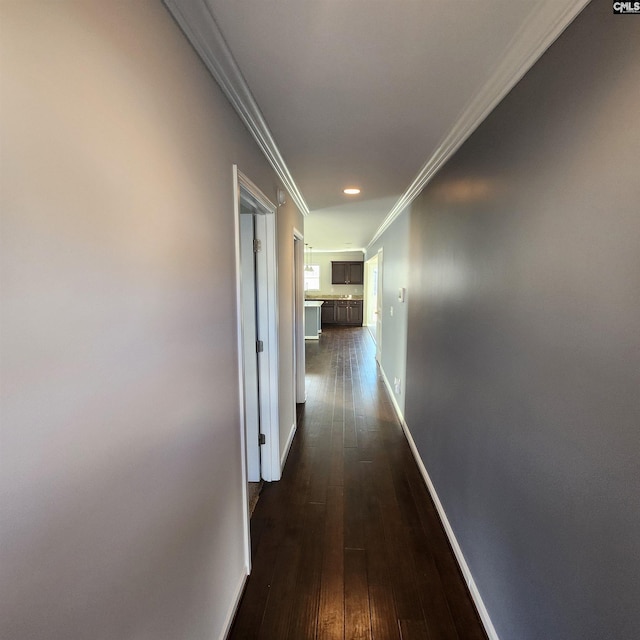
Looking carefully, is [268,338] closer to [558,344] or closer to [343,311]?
[558,344]

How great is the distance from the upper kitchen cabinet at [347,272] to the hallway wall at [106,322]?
9314 millimetres

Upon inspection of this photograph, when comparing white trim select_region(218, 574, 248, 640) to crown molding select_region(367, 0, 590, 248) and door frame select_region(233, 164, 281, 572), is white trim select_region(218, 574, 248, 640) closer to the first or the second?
door frame select_region(233, 164, 281, 572)

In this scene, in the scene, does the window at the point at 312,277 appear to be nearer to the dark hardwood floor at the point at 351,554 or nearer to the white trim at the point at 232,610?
the dark hardwood floor at the point at 351,554

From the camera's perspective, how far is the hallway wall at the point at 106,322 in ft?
1.75

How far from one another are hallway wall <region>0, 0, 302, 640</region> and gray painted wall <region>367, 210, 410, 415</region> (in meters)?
2.63

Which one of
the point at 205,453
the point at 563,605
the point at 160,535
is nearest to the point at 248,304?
the point at 205,453

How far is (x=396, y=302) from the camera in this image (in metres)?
4.22

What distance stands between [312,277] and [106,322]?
33.2ft

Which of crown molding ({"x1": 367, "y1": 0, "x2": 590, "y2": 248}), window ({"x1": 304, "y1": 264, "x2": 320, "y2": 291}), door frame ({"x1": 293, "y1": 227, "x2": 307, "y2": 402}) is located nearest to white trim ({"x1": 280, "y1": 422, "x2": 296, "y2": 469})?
door frame ({"x1": 293, "y1": 227, "x2": 307, "y2": 402})

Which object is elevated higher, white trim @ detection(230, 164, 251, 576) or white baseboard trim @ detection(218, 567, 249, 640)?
white trim @ detection(230, 164, 251, 576)

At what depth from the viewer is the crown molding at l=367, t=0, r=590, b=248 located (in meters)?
0.95

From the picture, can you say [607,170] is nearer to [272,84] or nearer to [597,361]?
[597,361]

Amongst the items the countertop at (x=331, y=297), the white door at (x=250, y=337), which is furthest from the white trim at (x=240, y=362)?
the countertop at (x=331, y=297)

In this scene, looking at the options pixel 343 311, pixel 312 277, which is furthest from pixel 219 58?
pixel 312 277
